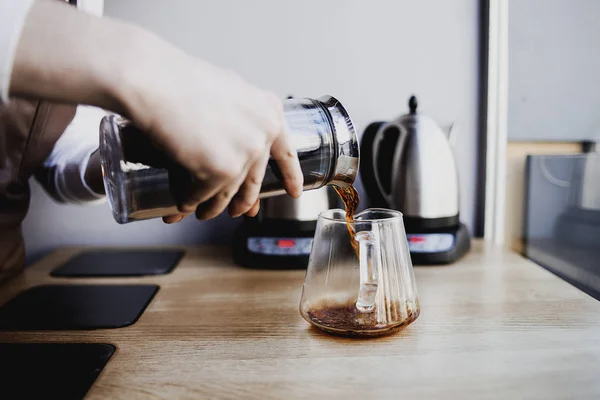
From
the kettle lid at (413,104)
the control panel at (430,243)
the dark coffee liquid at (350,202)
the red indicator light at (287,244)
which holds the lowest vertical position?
the control panel at (430,243)

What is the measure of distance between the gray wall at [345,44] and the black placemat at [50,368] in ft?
2.43

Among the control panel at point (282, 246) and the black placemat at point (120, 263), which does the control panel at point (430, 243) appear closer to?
the control panel at point (282, 246)

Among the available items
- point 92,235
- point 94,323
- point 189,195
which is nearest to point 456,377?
point 189,195

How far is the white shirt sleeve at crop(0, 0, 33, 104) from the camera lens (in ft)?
1.38

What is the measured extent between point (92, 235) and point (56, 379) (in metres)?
0.72

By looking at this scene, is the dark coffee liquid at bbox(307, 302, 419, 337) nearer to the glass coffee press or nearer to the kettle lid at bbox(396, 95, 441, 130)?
the glass coffee press

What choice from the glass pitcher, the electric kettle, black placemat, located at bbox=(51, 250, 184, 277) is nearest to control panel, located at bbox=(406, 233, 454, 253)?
the electric kettle

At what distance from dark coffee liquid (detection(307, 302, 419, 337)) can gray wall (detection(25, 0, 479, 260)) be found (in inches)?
25.0

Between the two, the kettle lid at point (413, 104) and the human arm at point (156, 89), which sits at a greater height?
the human arm at point (156, 89)

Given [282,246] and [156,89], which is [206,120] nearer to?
[156,89]

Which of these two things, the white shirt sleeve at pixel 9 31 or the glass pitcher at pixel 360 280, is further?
the glass pitcher at pixel 360 280

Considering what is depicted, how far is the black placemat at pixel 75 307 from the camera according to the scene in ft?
2.40

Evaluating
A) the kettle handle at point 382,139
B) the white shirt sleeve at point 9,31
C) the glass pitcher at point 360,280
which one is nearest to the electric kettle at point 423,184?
the kettle handle at point 382,139

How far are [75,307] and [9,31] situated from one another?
1.64 ft
